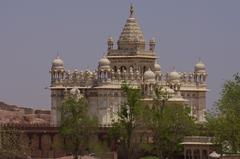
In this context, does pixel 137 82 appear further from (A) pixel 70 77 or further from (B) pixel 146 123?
(B) pixel 146 123

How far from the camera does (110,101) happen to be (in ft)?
359

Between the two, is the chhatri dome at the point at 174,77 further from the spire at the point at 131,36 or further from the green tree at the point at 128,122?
the green tree at the point at 128,122

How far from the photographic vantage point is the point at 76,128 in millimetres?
89750

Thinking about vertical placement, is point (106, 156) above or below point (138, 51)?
below

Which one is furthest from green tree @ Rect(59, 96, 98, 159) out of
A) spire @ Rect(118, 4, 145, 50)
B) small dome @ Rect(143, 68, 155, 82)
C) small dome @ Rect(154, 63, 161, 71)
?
small dome @ Rect(154, 63, 161, 71)

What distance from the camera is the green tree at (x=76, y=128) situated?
3536 inches

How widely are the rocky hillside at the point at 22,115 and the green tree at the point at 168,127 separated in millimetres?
39685

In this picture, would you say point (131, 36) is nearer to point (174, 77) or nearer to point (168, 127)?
point (174, 77)

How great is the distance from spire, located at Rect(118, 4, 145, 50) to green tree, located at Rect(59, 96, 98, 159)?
21022 mm

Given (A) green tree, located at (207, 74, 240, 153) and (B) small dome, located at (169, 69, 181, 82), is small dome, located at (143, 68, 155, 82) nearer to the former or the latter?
(B) small dome, located at (169, 69, 181, 82)

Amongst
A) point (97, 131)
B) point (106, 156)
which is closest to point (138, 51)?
point (97, 131)

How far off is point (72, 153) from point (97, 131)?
838cm

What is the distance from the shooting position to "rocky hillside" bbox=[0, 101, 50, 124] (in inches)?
5133

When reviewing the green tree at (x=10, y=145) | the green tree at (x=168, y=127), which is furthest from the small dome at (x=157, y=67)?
the green tree at (x=10, y=145)
